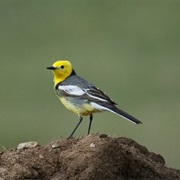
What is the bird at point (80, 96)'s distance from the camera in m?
12.2

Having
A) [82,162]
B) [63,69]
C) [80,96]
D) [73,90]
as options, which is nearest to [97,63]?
[63,69]

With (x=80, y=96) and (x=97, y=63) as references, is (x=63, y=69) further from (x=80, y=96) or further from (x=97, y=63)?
(x=97, y=63)

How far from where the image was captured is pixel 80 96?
12.5 meters

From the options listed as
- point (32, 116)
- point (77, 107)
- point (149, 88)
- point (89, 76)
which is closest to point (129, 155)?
point (77, 107)

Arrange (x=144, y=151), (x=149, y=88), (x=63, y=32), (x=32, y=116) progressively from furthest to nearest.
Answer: (x=63, y=32)
(x=149, y=88)
(x=32, y=116)
(x=144, y=151)

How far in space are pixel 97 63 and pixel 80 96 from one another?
18.6 meters

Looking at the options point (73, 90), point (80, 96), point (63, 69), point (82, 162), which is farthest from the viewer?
point (63, 69)

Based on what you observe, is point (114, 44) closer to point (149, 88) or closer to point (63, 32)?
point (63, 32)

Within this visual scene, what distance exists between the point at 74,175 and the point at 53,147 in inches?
25.8

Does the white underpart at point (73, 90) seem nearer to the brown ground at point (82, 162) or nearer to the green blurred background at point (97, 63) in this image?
Result: the brown ground at point (82, 162)

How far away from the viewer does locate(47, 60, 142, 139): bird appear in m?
12.2

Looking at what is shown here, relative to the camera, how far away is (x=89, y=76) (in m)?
28.2

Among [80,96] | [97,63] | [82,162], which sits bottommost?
[97,63]

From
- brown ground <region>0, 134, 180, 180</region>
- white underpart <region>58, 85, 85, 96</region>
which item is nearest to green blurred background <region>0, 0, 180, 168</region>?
white underpart <region>58, 85, 85, 96</region>
